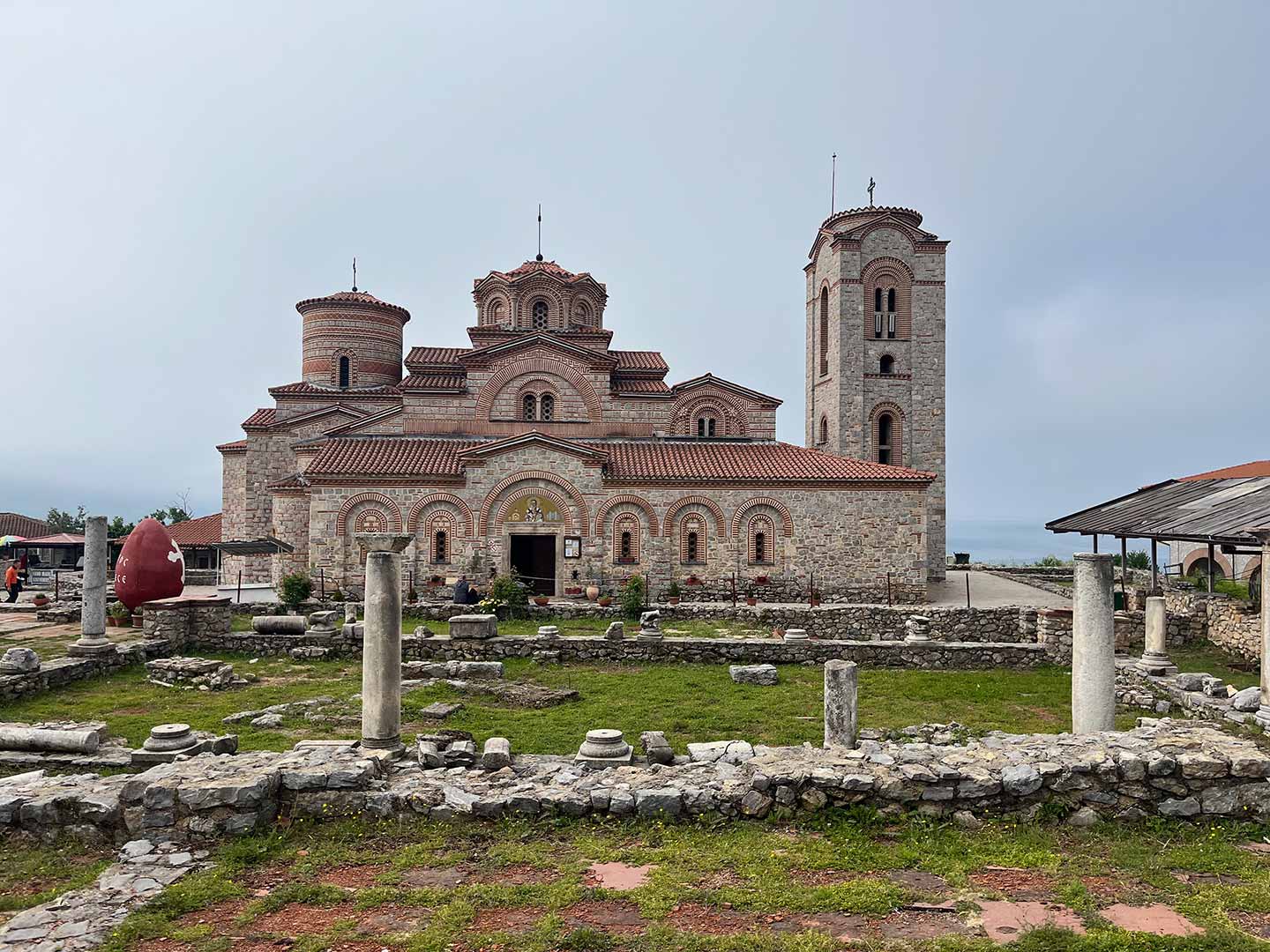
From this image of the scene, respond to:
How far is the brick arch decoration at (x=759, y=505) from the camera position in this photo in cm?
2400

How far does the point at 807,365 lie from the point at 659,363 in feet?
22.5

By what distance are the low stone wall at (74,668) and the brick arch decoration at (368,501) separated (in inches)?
356

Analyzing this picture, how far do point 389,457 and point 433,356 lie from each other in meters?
6.54

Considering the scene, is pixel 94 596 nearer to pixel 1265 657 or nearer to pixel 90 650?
pixel 90 650

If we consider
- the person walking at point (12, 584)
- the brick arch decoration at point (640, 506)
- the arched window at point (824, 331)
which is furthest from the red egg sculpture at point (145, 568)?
the arched window at point (824, 331)

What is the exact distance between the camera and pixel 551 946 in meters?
4.64

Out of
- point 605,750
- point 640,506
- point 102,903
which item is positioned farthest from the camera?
point 640,506

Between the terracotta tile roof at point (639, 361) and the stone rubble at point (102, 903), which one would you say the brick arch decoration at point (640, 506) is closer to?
the terracotta tile roof at point (639, 361)

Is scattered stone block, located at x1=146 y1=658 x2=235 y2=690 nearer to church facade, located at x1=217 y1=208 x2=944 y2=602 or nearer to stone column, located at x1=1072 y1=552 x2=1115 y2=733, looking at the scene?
church facade, located at x1=217 y1=208 x2=944 y2=602

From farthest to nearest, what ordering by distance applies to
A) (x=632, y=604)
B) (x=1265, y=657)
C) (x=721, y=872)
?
(x=632, y=604)
(x=1265, y=657)
(x=721, y=872)

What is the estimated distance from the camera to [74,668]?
12.6 metres

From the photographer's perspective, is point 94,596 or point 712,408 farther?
point 712,408

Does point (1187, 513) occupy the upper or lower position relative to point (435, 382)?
lower

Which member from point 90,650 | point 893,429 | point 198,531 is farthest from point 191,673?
point 893,429
